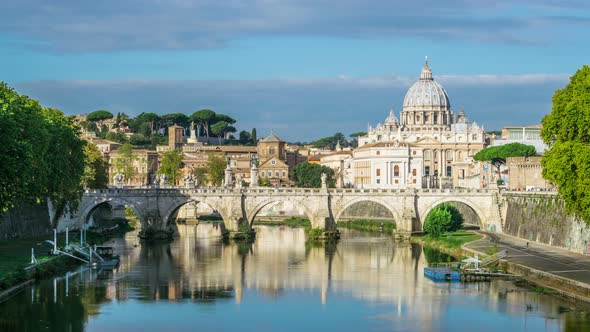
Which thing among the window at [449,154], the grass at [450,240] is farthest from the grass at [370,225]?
the window at [449,154]

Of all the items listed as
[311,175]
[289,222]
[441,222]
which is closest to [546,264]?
[441,222]

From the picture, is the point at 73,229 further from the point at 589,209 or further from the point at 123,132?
the point at 123,132

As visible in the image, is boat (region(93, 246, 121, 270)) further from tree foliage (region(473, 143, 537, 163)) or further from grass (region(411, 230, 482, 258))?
tree foliage (region(473, 143, 537, 163))

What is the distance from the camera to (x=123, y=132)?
190 m

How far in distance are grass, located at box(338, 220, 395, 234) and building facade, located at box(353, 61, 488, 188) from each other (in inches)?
342

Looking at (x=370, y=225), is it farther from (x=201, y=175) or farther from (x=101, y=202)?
(x=201, y=175)

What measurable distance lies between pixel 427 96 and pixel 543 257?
11828 centimetres

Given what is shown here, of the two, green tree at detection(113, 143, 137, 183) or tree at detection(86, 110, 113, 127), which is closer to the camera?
green tree at detection(113, 143, 137, 183)

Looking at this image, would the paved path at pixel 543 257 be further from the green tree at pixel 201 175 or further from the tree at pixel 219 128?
the tree at pixel 219 128

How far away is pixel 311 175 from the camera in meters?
131

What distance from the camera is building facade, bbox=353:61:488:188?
12975 cm

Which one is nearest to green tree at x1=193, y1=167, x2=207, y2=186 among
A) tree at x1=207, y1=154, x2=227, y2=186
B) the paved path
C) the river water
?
tree at x1=207, y1=154, x2=227, y2=186

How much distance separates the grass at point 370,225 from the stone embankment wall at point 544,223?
16.6 m

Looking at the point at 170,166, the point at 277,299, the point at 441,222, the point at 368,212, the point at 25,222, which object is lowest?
the point at 277,299
